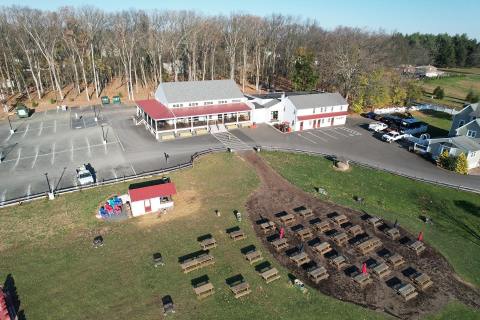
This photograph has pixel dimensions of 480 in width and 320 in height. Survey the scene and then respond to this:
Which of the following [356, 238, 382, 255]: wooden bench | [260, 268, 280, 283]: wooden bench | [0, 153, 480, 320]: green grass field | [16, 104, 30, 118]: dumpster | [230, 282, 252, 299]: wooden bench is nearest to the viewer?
[0, 153, 480, 320]: green grass field

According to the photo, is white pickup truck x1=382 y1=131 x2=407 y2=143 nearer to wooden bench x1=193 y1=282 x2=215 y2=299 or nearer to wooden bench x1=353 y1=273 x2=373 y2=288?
wooden bench x1=353 y1=273 x2=373 y2=288

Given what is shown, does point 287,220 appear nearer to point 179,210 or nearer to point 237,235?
point 237,235

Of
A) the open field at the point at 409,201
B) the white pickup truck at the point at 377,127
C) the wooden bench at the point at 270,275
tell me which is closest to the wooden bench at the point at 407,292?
the open field at the point at 409,201

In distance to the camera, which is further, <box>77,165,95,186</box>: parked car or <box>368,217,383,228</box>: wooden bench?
<box>77,165,95,186</box>: parked car

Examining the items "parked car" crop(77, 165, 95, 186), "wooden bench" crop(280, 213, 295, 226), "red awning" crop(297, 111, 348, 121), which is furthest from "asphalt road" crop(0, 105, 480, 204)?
"wooden bench" crop(280, 213, 295, 226)

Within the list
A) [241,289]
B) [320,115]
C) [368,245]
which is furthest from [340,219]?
[320,115]

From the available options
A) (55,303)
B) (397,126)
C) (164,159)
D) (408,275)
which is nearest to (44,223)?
(55,303)
